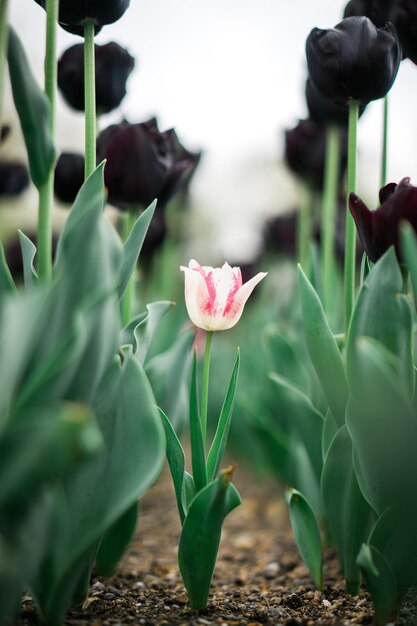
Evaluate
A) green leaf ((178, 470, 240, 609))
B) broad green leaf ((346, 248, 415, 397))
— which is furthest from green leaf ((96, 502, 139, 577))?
broad green leaf ((346, 248, 415, 397))

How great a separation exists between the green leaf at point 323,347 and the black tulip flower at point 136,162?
0.34m

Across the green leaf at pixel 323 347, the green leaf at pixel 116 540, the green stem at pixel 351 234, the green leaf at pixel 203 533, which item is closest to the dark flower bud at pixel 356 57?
the green stem at pixel 351 234

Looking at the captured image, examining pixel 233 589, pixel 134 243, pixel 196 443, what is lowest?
pixel 233 589

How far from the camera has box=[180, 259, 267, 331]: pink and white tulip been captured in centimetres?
83

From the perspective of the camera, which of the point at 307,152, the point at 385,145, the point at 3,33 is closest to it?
the point at 3,33

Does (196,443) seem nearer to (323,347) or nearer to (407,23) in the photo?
(323,347)

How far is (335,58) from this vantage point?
2.97 feet

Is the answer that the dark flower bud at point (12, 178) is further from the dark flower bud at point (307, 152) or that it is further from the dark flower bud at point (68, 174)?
the dark flower bud at point (307, 152)

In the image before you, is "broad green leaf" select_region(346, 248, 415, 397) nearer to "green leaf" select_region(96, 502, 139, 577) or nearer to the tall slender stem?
the tall slender stem

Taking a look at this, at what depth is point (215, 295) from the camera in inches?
32.8

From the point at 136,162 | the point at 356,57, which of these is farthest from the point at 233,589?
the point at 356,57

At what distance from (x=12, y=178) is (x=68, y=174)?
15.0 inches

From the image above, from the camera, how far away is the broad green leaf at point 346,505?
880mm

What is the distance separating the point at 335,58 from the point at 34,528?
2.36 ft
